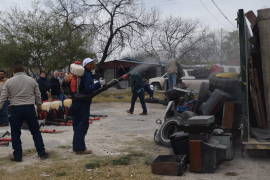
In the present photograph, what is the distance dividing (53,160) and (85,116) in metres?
0.99

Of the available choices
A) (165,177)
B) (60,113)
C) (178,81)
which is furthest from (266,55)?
(178,81)

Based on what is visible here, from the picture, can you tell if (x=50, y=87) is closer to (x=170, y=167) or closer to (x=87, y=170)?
(x=87, y=170)

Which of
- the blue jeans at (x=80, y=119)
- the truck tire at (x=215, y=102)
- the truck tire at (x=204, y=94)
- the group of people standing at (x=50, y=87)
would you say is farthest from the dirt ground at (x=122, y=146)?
the group of people standing at (x=50, y=87)

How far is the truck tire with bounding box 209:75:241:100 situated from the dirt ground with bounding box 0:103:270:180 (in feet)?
4.61

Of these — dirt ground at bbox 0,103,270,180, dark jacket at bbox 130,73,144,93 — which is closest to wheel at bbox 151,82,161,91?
dark jacket at bbox 130,73,144,93

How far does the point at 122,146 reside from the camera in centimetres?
759

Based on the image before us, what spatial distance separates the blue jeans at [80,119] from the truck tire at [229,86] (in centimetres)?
296

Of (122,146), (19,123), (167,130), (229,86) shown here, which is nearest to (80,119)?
(19,123)

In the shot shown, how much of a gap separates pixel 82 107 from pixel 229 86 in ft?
10.3

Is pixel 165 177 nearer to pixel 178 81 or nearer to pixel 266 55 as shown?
pixel 266 55

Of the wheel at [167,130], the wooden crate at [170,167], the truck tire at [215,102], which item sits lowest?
the wooden crate at [170,167]

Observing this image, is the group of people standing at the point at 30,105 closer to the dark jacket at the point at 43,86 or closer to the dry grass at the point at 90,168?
the dry grass at the point at 90,168

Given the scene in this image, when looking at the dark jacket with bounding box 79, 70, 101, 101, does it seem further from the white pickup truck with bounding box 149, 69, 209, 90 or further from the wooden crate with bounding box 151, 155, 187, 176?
the white pickup truck with bounding box 149, 69, 209, 90

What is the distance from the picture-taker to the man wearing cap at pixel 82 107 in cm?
675
